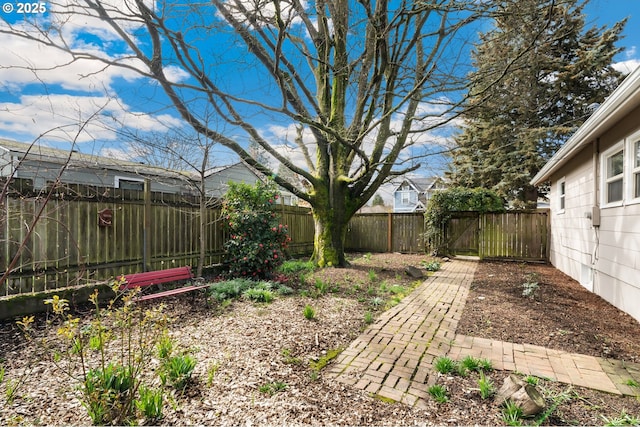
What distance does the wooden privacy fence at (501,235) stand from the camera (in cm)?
1055

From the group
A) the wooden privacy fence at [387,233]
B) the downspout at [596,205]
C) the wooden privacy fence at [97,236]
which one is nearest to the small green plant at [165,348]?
the wooden privacy fence at [97,236]

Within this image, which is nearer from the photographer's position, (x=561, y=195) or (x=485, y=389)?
(x=485, y=389)

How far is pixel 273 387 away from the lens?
243 centimetres

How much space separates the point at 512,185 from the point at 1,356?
54.3 feet

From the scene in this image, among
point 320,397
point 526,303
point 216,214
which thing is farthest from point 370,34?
point 320,397

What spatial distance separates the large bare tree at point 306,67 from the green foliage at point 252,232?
86 cm

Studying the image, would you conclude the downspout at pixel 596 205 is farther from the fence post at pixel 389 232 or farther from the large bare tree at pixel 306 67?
the fence post at pixel 389 232

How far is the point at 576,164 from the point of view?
23.7 ft

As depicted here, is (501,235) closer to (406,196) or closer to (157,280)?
(157,280)

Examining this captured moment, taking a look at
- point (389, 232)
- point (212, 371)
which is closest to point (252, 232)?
point (212, 371)

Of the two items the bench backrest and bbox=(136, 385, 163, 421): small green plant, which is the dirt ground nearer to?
bbox=(136, 385, 163, 421): small green plant

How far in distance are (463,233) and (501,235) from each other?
124cm

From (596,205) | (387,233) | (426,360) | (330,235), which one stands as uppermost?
(596,205)

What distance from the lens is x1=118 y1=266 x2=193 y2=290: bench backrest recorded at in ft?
14.2
